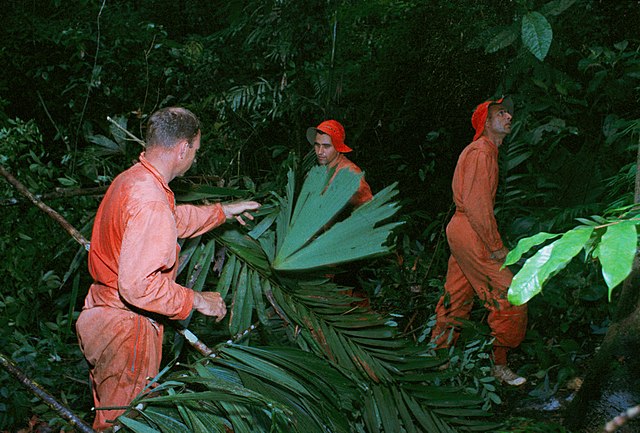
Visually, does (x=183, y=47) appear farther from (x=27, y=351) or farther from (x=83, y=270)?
(x=27, y=351)

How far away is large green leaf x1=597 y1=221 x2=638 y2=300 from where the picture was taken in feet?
3.57

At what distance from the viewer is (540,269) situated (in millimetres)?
1194

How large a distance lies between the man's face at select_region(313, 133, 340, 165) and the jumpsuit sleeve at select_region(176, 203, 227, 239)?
6.87ft

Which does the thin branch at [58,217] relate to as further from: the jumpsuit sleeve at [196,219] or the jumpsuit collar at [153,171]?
the jumpsuit collar at [153,171]

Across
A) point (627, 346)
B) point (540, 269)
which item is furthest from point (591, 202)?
point (540, 269)

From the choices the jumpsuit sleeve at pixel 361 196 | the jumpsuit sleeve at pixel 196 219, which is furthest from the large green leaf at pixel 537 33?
the jumpsuit sleeve at pixel 361 196

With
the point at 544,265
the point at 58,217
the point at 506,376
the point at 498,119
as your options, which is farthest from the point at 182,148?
the point at 506,376

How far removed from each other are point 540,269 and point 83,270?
4.71m

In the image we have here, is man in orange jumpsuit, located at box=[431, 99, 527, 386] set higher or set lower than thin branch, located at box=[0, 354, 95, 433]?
lower

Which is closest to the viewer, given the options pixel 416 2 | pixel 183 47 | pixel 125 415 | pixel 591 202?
pixel 125 415

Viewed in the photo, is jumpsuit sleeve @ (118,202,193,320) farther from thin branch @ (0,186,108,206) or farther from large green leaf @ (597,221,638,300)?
large green leaf @ (597,221,638,300)

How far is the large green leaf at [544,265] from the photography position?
3.84 feet

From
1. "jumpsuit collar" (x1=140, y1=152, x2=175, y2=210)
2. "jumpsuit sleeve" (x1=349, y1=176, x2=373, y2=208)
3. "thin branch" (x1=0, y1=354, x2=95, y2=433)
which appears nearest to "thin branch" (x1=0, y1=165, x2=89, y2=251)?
"jumpsuit collar" (x1=140, y1=152, x2=175, y2=210)

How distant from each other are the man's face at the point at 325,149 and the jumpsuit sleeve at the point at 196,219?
82.4 inches
